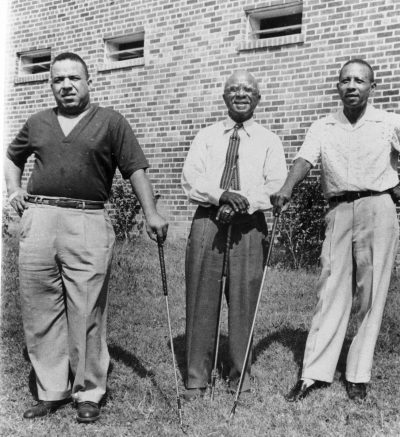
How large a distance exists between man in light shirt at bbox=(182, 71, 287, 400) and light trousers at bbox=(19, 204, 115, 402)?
2.01 ft

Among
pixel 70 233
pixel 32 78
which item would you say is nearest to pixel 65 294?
pixel 70 233

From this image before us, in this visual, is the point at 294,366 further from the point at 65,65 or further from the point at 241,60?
the point at 241,60

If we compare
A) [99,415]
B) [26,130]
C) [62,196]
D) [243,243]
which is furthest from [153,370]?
[26,130]

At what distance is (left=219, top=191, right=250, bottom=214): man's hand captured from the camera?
383cm

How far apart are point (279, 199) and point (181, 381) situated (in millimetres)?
1545

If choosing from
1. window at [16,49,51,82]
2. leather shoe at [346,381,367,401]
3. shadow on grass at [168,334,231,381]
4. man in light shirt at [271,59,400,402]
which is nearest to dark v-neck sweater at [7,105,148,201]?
man in light shirt at [271,59,400,402]

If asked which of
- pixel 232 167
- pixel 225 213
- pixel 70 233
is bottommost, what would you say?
pixel 70 233

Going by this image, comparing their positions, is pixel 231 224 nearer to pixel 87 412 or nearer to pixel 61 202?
pixel 61 202

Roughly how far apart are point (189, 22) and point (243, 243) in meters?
5.65

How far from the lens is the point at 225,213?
3.85 m

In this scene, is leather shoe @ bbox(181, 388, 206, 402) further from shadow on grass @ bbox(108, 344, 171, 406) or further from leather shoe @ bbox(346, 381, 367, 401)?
leather shoe @ bbox(346, 381, 367, 401)

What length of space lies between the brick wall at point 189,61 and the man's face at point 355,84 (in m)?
3.37

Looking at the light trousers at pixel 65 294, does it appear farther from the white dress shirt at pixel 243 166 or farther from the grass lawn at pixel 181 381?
the white dress shirt at pixel 243 166

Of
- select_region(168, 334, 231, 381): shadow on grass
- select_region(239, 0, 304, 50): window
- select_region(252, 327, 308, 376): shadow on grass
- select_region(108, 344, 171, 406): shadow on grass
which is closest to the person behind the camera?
select_region(108, 344, 171, 406): shadow on grass
